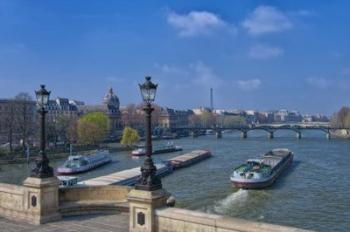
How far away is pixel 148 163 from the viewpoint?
1102 cm

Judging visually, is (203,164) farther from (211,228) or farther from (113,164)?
(211,228)

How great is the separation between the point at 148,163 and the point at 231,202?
27.7m

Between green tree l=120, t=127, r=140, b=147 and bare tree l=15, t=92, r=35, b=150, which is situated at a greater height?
bare tree l=15, t=92, r=35, b=150

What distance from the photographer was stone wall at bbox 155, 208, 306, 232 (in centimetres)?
893

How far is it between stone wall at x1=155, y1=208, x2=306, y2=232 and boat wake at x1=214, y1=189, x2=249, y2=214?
23.1 meters

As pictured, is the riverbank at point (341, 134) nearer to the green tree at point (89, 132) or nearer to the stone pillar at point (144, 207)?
the green tree at point (89, 132)

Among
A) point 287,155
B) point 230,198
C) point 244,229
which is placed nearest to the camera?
point 244,229

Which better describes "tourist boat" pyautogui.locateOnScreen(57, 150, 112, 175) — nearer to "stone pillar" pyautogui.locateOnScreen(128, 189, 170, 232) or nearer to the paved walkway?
the paved walkway

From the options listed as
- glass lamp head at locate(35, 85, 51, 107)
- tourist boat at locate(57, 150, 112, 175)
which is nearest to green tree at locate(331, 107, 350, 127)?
tourist boat at locate(57, 150, 112, 175)

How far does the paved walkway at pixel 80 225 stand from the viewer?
39.8 feet

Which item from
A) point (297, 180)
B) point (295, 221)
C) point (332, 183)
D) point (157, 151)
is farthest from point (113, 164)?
point (295, 221)

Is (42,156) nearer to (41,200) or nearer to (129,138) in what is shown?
(41,200)

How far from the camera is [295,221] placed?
29312mm

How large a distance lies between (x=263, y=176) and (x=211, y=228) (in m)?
37.2
